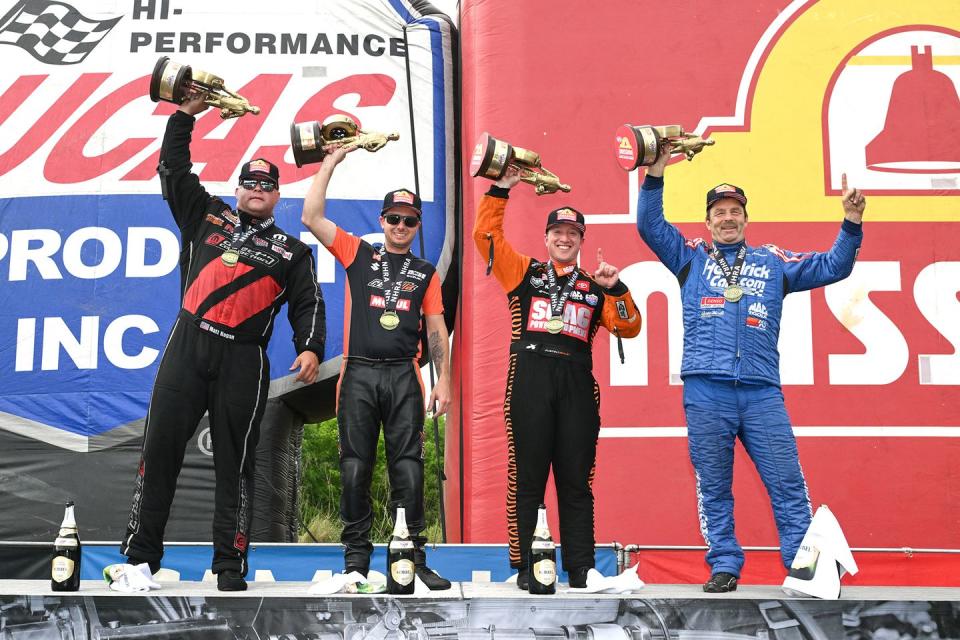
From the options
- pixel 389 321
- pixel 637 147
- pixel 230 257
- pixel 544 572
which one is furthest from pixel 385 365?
pixel 637 147

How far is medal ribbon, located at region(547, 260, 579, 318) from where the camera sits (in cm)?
412

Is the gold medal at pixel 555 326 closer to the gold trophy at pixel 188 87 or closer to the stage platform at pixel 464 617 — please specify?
the stage platform at pixel 464 617

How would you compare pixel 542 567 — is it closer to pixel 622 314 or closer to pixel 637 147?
pixel 622 314

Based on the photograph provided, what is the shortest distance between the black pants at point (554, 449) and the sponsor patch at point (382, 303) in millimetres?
557

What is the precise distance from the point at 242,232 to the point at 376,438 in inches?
39.9

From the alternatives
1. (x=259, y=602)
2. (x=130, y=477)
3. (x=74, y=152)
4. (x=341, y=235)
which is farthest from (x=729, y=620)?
(x=74, y=152)

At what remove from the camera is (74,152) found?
6734mm

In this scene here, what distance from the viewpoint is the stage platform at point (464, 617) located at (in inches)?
122

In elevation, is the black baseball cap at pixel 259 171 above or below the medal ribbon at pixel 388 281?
above

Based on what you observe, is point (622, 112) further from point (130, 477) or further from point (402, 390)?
point (130, 477)

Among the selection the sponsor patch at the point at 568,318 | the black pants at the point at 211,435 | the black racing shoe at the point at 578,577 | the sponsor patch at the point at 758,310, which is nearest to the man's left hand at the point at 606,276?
the sponsor patch at the point at 568,318

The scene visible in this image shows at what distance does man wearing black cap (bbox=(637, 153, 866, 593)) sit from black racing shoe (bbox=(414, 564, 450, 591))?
3.31 feet

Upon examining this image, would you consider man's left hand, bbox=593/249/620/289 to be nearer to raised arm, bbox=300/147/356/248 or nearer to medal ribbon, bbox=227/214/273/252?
raised arm, bbox=300/147/356/248

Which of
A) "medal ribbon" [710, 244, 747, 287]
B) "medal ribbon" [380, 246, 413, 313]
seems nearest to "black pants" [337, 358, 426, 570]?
"medal ribbon" [380, 246, 413, 313]
